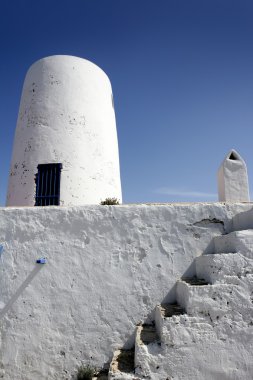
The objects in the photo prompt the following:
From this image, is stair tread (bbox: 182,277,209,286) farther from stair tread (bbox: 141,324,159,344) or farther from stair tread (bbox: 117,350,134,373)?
stair tread (bbox: 117,350,134,373)

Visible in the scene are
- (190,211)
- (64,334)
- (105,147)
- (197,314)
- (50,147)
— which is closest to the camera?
(197,314)

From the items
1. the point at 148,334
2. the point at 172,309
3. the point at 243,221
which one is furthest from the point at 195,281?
the point at 243,221

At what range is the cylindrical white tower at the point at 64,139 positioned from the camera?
411 inches

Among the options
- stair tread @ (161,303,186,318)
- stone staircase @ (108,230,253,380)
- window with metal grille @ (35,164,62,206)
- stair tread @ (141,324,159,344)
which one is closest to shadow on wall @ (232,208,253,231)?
stone staircase @ (108,230,253,380)

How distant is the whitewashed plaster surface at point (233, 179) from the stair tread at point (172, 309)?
287cm

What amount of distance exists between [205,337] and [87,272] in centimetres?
264

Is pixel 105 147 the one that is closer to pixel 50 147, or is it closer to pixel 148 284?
pixel 50 147

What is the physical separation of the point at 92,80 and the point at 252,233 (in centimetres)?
903

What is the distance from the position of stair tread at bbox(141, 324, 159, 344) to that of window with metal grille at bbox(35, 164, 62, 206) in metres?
5.14

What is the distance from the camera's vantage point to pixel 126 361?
5484mm

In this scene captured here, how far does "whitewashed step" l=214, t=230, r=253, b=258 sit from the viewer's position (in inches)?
226

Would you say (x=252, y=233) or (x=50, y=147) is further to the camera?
(x=50, y=147)

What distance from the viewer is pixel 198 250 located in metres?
6.58

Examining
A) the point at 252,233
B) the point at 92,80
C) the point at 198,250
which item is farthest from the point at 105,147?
the point at 252,233
